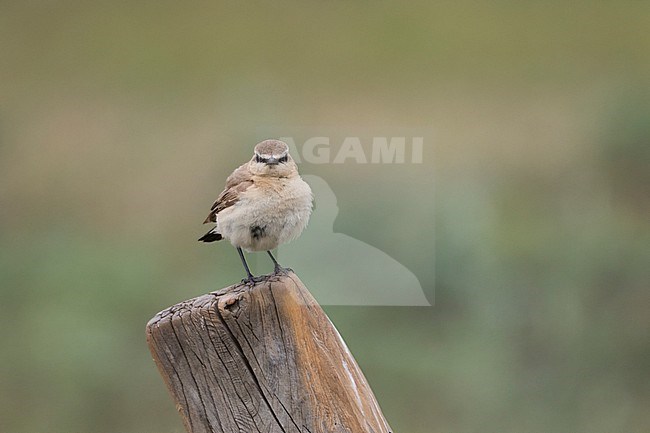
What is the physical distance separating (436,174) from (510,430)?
0.90 meters

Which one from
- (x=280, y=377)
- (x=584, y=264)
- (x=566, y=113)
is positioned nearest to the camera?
(x=280, y=377)

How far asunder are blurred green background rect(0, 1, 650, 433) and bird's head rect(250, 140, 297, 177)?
99cm

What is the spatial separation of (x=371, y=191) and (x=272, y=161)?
0.99 m

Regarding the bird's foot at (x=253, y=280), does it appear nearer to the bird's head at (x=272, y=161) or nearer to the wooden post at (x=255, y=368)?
the wooden post at (x=255, y=368)

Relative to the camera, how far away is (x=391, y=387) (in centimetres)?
279

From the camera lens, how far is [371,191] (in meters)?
2.59

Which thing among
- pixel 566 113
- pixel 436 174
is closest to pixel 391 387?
pixel 436 174

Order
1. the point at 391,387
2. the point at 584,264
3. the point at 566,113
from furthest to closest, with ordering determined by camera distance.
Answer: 1. the point at 566,113
2. the point at 584,264
3. the point at 391,387

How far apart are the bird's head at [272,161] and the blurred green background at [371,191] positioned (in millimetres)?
986

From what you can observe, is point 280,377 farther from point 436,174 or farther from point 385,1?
point 385,1

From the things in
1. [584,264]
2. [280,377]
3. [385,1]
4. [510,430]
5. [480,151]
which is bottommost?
[510,430]

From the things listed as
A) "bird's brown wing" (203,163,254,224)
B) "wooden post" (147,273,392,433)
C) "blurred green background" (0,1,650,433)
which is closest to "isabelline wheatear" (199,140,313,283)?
"bird's brown wing" (203,163,254,224)

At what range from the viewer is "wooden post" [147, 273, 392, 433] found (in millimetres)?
1355

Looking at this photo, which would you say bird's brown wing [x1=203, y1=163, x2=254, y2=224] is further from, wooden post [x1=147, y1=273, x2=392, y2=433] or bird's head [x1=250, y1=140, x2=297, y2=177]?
wooden post [x1=147, y1=273, x2=392, y2=433]
